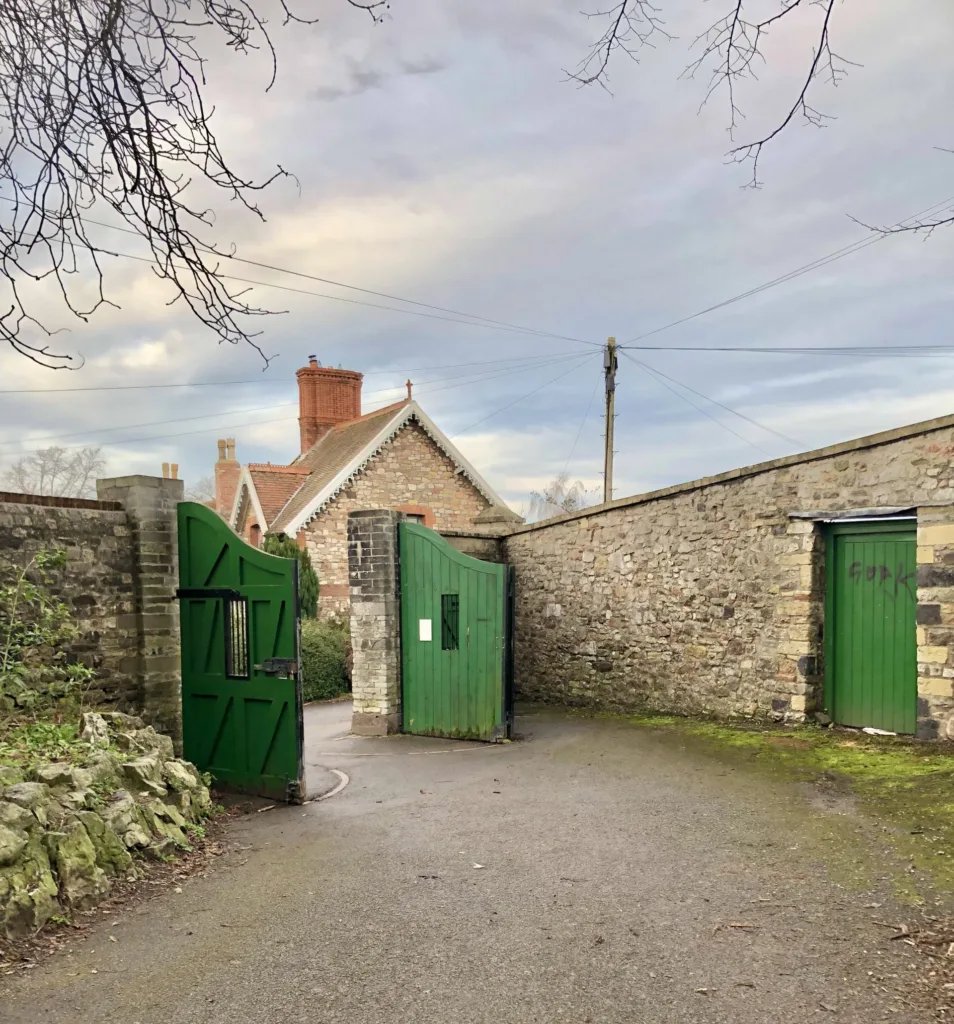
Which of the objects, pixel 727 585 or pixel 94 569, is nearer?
pixel 94 569

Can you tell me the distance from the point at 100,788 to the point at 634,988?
11.7ft

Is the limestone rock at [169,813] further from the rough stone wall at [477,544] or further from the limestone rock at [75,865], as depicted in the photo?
the rough stone wall at [477,544]

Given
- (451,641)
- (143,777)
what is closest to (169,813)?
(143,777)

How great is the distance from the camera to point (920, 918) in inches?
153

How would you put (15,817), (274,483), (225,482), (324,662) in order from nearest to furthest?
(15,817), (324,662), (274,483), (225,482)

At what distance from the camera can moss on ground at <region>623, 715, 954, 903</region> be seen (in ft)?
14.9

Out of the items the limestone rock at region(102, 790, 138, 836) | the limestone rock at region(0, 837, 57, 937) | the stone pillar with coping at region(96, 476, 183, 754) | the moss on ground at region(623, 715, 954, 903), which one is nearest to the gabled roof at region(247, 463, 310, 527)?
the moss on ground at region(623, 715, 954, 903)

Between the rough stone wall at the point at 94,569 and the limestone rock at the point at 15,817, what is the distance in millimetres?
2385

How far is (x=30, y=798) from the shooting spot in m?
4.28

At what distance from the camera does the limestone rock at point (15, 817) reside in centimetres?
406

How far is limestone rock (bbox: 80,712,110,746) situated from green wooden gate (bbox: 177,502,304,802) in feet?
3.92

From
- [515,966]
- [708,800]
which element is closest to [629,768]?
[708,800]

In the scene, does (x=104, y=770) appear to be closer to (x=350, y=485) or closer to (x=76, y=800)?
(x=76, y=800)

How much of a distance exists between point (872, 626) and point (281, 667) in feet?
20.5
